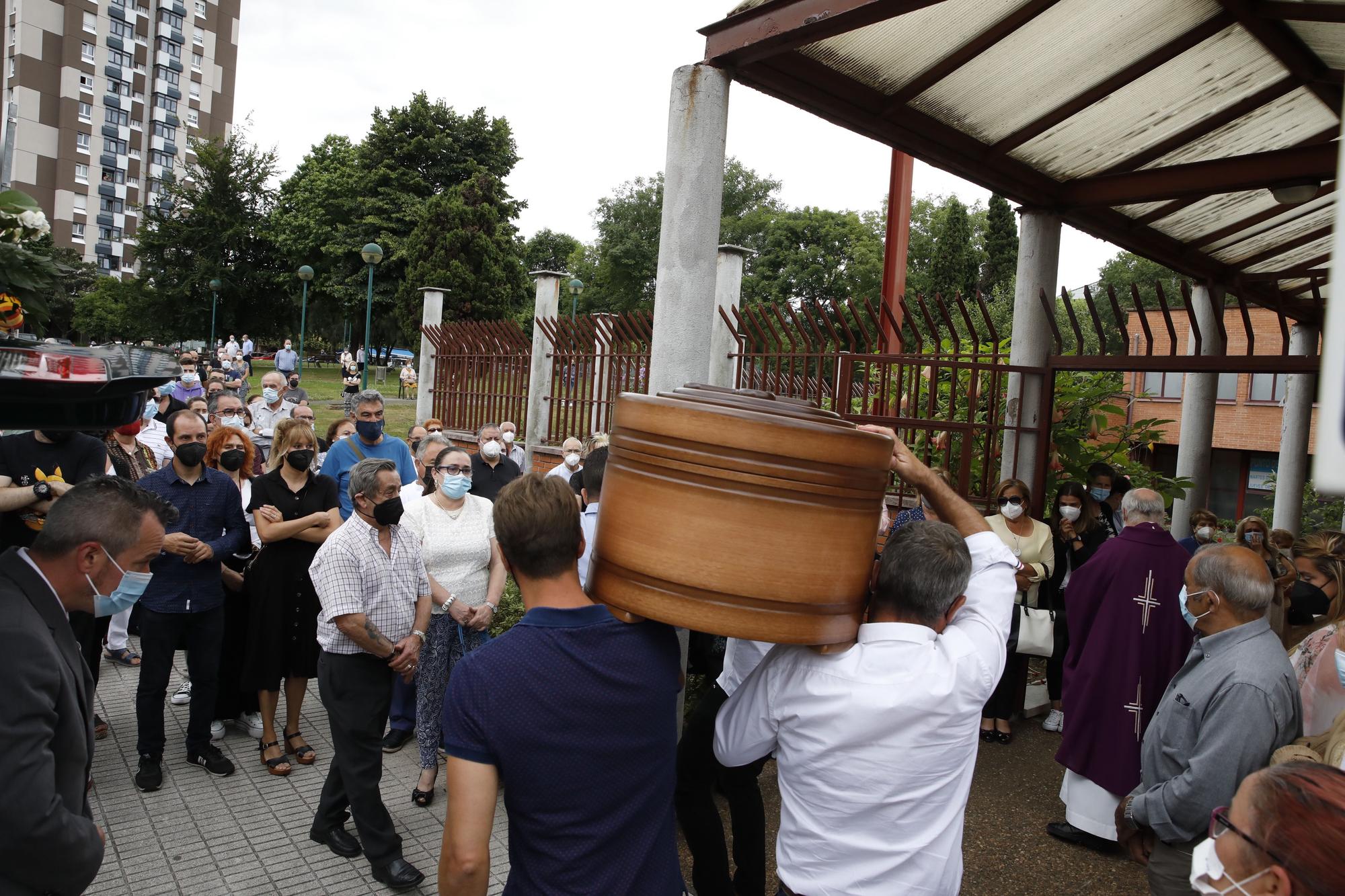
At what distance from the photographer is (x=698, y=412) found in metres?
1.70

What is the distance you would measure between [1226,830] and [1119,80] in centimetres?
450

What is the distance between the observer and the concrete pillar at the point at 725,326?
8.27m

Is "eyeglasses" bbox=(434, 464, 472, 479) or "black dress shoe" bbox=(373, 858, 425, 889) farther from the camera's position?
"eyeglasses" bbox=(434, 464, 472, 479)

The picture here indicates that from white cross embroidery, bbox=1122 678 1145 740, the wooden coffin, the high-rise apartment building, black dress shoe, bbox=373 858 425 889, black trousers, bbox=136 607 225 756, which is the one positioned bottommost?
black dress shoe, bbox=373 858 425 889

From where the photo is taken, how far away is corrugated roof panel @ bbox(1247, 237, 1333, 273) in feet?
25.5

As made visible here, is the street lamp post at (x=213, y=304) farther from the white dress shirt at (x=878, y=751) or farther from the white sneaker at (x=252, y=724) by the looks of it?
the white dress shirt at (x=878, y=751)

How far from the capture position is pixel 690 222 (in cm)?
414

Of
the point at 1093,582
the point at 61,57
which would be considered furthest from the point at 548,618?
the point at 61,57

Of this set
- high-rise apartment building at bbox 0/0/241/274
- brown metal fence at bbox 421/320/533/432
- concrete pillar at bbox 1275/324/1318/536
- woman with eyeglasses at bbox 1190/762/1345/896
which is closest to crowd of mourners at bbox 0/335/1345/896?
woman with eyeglasses at bbox 1190/762/1345/896

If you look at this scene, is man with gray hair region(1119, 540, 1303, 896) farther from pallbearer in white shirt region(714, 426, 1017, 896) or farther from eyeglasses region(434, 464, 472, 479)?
eyeglasses region(434, 464, 472, 479)

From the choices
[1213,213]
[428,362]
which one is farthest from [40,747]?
[428,362]

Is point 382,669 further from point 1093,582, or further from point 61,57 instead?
point 61,57

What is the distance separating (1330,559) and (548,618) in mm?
4284

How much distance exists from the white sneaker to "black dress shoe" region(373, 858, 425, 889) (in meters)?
2.03
